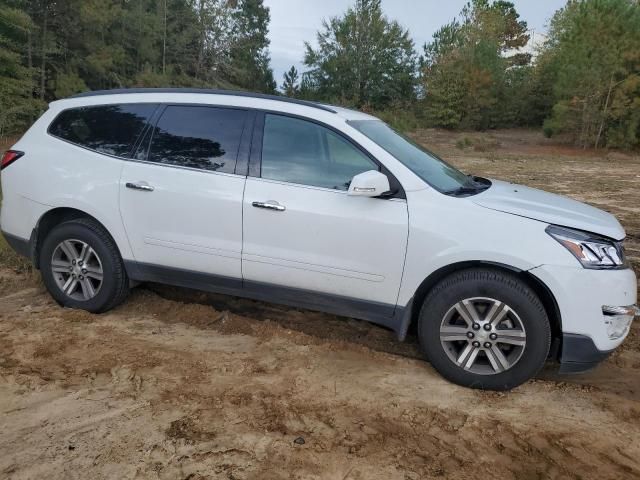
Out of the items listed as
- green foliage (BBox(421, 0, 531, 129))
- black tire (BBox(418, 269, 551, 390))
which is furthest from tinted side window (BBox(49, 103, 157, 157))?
green foliage (BBox(421, 0, 531, 129))

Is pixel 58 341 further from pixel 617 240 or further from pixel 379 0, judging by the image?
pixel 379 0

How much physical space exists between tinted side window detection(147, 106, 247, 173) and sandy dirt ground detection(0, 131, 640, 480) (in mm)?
1356

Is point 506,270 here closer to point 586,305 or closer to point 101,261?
point 586,305

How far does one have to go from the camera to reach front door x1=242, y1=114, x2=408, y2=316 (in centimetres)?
350

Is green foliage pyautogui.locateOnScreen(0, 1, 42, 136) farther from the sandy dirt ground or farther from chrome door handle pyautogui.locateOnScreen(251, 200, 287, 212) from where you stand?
chrome door handle pyautogui.locateOnScreen(251, 200, 287, 212)

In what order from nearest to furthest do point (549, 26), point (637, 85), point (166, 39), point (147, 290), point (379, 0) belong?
point (147, 290), point (637, 85), point (166, 39), point (379, 0), point (549, 26)

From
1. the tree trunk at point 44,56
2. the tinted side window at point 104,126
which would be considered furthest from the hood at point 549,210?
the tree trunk at point 44,56

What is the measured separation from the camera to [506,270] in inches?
132

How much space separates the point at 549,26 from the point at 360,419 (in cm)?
5620

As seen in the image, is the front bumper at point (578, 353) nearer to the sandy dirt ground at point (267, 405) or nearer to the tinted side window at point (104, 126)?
the sandy dirt ground at point (267, 405)

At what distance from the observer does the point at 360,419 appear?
308 cm

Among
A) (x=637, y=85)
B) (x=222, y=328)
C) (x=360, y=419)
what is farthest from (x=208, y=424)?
(x=637, y=85)

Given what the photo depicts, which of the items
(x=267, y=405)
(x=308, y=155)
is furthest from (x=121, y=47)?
(x=267, y=405)

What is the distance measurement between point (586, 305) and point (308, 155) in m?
2.05
